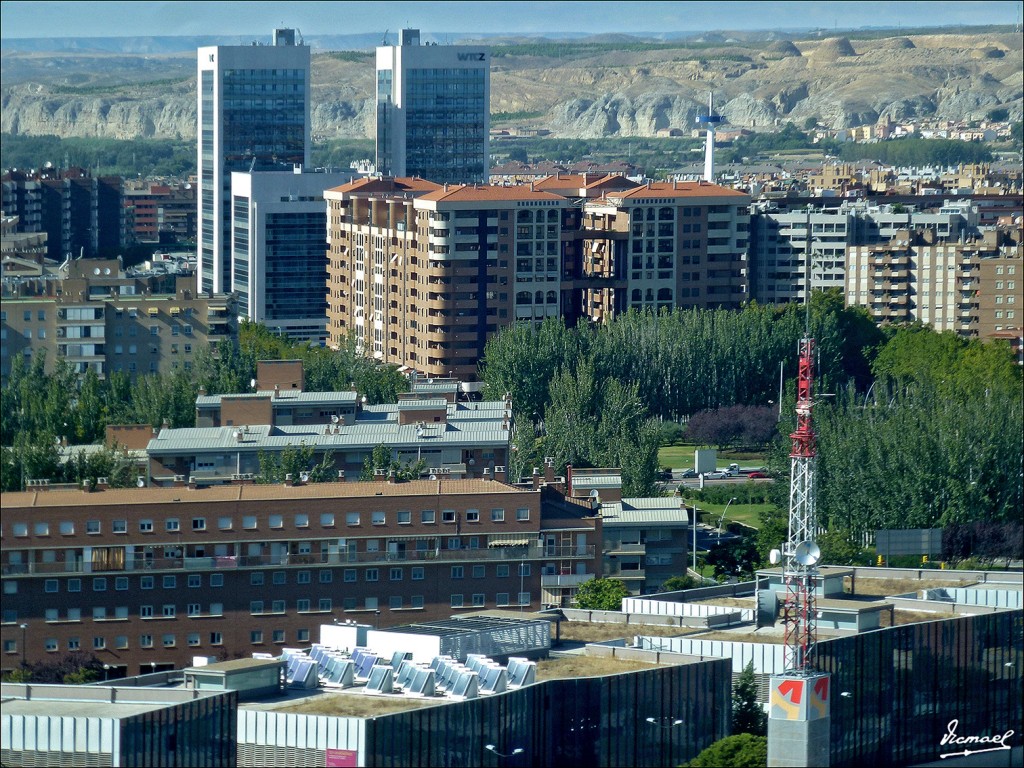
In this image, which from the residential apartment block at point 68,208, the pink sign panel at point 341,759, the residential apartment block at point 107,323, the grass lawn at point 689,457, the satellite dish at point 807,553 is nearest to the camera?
the pink sign panel at point 341,759

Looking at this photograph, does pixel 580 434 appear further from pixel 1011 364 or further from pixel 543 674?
pixel 543 674

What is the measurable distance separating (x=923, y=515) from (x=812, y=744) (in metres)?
11.7

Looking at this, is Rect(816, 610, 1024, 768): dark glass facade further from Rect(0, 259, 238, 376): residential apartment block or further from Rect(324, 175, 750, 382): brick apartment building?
Rect(324, 175, 750, 382): brick apartment building

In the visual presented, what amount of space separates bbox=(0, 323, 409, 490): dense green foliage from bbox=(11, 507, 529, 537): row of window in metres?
1.96

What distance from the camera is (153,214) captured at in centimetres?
6544

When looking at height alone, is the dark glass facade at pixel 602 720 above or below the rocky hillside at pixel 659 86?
below

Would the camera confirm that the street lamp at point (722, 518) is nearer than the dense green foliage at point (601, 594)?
No

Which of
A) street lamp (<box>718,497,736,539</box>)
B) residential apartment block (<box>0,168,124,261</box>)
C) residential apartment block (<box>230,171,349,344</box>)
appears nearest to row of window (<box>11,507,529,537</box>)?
street lamp (<box>718,497,736,539</box>)

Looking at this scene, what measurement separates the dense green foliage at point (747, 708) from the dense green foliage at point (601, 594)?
13.4 ft

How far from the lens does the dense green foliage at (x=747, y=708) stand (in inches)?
537

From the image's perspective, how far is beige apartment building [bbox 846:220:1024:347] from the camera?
41906 millimetres


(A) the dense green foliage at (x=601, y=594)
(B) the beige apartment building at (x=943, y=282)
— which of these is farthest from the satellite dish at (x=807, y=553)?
(B) the beige apartment building at (x=943, y=282)

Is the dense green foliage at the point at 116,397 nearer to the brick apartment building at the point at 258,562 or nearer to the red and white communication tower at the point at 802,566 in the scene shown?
the brick apartment building at the point at 258,562

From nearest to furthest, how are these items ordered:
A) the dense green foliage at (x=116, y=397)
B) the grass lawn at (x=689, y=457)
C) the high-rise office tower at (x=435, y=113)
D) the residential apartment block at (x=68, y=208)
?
the dense green foliage at (x=116, y=397) → the grass lawn at (x=689, y=457) → the high-rise office tower at (x=435, y=113) → the residential apartment block at (x=68, y=208)
